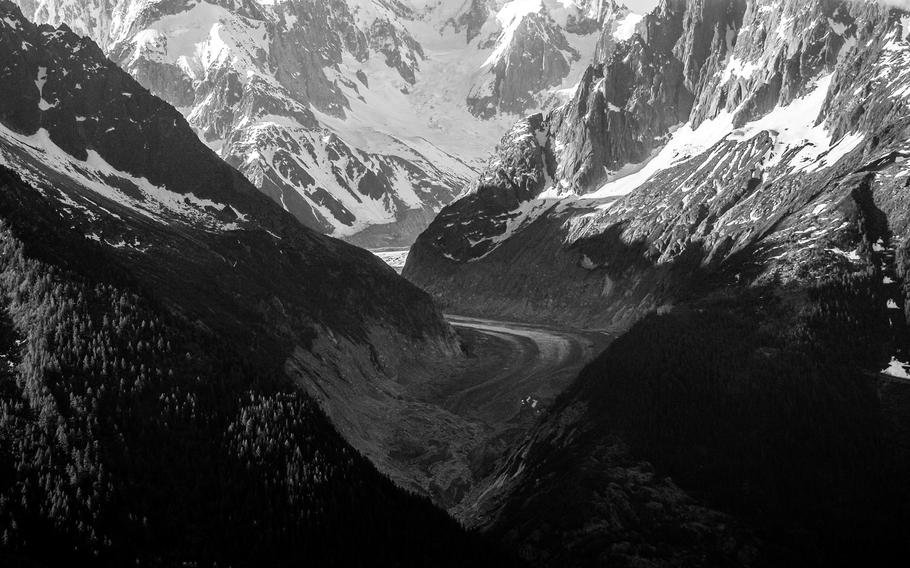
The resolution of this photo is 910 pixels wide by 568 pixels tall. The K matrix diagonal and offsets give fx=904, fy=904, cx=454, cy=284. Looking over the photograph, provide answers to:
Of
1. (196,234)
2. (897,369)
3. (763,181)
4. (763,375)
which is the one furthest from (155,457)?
(763,181)

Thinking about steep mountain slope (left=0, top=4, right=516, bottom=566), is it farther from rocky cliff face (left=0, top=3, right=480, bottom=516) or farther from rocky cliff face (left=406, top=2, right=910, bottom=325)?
rocky cliff face (left=406, top=2, right=910, bottom=325)

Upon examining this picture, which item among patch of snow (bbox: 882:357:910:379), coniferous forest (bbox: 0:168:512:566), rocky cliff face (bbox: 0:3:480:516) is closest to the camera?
coniferous forest (bbox: 0:168:512:566)

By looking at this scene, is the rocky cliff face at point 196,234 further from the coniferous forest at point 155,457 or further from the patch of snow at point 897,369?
the patch of snow at point 897,369

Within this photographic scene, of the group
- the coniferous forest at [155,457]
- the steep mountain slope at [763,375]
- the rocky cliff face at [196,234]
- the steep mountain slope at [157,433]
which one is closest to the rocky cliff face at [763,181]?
the steep mountain slope at [763,375]

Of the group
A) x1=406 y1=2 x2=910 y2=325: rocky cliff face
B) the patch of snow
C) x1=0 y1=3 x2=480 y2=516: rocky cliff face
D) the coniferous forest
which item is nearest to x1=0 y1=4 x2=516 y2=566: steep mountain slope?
the coniferous forest

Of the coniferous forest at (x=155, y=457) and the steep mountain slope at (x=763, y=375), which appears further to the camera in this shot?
the steep mountain slope at (x=763, y=375)

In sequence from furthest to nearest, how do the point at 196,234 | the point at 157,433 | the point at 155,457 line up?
the point at 196,234 < the point at 157,433 < the point at 155,457

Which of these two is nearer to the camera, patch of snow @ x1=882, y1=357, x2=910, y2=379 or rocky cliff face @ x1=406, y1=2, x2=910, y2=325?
patch of snow @ x1=882, y1=357, x2=910, y2=379

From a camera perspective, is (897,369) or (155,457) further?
(897,369)

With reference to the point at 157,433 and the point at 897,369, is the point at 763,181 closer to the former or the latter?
the point at 897,369

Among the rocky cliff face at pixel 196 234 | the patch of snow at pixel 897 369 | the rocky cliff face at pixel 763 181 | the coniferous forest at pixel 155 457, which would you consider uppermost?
the rocky cliff face at pixel 763 181

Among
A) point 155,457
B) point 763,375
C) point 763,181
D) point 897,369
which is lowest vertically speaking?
point 155,457
